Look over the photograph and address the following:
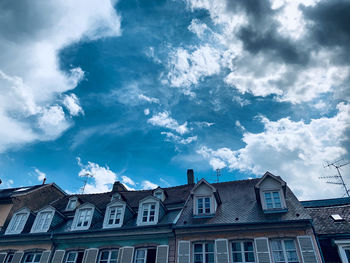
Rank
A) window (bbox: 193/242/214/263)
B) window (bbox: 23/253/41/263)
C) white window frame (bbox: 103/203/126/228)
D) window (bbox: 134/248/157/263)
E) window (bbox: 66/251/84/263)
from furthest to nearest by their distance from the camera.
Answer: window (bbox: 23/253/41/263) < white window frame (bbox: 103/203/126/228) < window (bbox: 66/251/84/263) < window (bbox: 134/248/157/263) < window (bbox: 193/242/214/263)

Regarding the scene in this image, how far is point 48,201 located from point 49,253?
28.3 ft

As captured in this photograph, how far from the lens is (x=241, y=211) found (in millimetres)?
17016

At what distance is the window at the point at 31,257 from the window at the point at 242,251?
47.1 feet

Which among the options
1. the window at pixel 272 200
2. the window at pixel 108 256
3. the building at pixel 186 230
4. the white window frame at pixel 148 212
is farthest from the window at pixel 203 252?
the window at pixel 108 256

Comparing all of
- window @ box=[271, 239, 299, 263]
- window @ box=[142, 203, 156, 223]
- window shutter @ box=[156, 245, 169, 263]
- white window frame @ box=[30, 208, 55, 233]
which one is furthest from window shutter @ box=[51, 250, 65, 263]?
window @ box=[271, 239, 299, 263]

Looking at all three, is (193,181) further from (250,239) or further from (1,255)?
(1,255)

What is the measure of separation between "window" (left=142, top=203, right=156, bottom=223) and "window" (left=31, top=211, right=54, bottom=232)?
26.9 feet

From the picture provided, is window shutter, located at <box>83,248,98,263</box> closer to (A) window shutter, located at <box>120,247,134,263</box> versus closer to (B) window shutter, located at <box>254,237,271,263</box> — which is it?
(A) window shutter, located at <box>120,247,134,263</box>

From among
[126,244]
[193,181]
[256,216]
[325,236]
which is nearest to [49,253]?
[126,244]

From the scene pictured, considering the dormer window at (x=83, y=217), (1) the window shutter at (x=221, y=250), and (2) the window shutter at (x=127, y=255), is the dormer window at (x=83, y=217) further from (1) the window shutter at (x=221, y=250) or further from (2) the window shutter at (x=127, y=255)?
(1) the window shutter at (x=221, y=250)

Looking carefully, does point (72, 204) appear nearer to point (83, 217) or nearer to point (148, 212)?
point (83, 217)

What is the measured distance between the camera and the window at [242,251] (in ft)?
47.1

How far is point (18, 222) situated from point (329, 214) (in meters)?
24.1

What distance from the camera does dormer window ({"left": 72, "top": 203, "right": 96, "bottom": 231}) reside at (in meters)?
19.0
